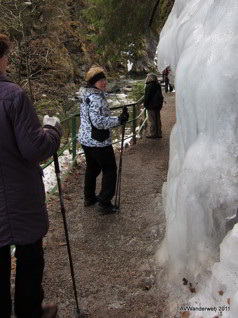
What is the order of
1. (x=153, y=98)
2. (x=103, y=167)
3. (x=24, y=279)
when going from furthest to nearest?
(x=153, y=98) < (x=103, y=167) < (x=24, y=279)

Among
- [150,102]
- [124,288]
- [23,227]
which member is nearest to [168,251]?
[124,288]

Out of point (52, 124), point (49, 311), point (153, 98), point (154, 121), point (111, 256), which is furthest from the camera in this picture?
point (154, 121)

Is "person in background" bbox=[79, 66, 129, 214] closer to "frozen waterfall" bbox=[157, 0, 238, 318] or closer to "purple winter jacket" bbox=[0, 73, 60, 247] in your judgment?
"frozen waterfall" bbox=[157, 0, 238, 318]

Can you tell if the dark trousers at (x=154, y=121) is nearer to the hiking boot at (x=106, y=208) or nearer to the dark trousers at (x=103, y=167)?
the dark trousers at (x=103, y=167)

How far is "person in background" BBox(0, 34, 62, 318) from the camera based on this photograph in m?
2.23

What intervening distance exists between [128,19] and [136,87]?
9886 mm

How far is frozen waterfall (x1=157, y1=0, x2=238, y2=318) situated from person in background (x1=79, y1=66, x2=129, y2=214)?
1.19m

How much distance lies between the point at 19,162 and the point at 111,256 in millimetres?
2090

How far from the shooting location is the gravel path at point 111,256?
10.8 feet

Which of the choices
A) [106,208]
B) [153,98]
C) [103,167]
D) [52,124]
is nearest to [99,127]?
[103,167]

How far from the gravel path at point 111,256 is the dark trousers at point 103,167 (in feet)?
1.21

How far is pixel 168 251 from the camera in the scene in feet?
12.0

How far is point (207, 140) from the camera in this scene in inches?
124

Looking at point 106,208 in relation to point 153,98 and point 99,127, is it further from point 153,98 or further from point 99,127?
point 153,98
